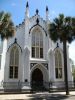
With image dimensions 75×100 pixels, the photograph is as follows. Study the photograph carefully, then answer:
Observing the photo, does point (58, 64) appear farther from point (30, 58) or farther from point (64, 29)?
point (64, 29)

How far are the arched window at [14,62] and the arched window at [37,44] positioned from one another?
2852mm

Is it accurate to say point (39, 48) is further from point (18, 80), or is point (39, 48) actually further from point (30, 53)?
point (18, 80)

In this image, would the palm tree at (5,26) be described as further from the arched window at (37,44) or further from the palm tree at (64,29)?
the arched window at (37,44)

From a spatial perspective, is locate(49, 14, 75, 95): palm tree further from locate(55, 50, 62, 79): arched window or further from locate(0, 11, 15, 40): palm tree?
locate(55, 50, 62, 79): arched window

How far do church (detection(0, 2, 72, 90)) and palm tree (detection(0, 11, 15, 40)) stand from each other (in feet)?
22.0

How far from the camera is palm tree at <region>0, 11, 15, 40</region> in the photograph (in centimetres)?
2327

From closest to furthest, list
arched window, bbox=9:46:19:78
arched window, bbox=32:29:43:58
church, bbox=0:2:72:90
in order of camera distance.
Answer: church, bbox=0:2:72:90 < arched window, bbox=9:46:19:78 < arched window, bbox=32:29:43:58

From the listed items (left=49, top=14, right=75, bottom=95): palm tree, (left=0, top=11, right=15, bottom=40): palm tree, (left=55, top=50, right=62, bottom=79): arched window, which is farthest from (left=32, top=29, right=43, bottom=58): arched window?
(left=0, top=11, right=15, bottom=40): palm tree

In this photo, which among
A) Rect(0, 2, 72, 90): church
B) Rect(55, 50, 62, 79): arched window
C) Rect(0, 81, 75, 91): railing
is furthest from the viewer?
Rect(55, 50, 62, 79): arched window

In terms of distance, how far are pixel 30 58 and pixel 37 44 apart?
289cm

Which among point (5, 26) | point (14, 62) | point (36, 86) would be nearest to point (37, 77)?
point (36, 86)

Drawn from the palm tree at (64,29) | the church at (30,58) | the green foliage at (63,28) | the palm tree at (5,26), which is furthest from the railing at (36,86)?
the palm tree at (5,26)

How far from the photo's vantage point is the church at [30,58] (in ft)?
98.2

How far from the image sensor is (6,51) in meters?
30.4
